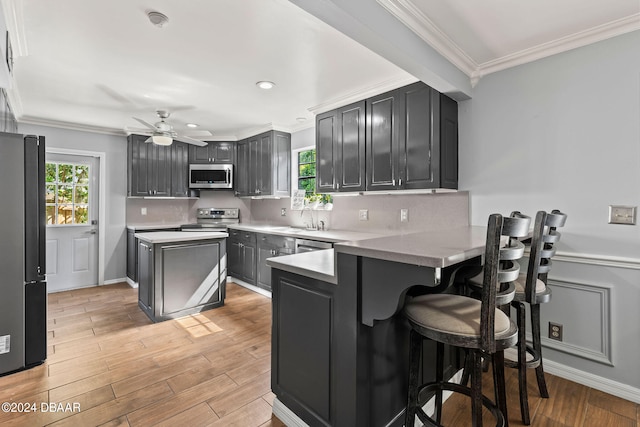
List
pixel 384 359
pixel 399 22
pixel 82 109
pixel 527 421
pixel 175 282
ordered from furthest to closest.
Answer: pixel 82 109, pixel 175 282, pixel 399 22, pixel 527 421, pixel 384 359

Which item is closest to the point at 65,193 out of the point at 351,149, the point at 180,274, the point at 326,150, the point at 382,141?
the point at 180,274

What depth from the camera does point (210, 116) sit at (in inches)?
167

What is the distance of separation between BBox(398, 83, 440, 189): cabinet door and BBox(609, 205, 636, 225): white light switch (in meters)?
1.17

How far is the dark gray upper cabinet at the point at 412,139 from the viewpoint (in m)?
2.69

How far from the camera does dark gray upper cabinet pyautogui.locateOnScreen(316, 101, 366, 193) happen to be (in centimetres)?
328

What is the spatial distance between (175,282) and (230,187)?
2.32 metres

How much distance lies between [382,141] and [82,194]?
4.64m

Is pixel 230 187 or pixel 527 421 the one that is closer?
pixel 527 421

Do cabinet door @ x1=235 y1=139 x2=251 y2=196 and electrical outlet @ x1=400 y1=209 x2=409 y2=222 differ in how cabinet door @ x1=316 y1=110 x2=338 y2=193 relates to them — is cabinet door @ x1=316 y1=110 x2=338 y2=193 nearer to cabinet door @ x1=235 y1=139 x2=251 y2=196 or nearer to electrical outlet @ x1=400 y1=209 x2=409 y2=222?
electrical outlet @ x1=400 y1=209 x2=409 y2=222

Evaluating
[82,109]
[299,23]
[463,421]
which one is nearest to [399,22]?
[299,23]

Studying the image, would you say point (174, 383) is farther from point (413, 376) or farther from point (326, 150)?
point (326, 150)

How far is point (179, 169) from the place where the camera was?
17.4ft


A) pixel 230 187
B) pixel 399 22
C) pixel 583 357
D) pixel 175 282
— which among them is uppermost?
pixel 399 22

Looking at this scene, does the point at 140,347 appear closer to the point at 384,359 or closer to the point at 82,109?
the point at 384,359
